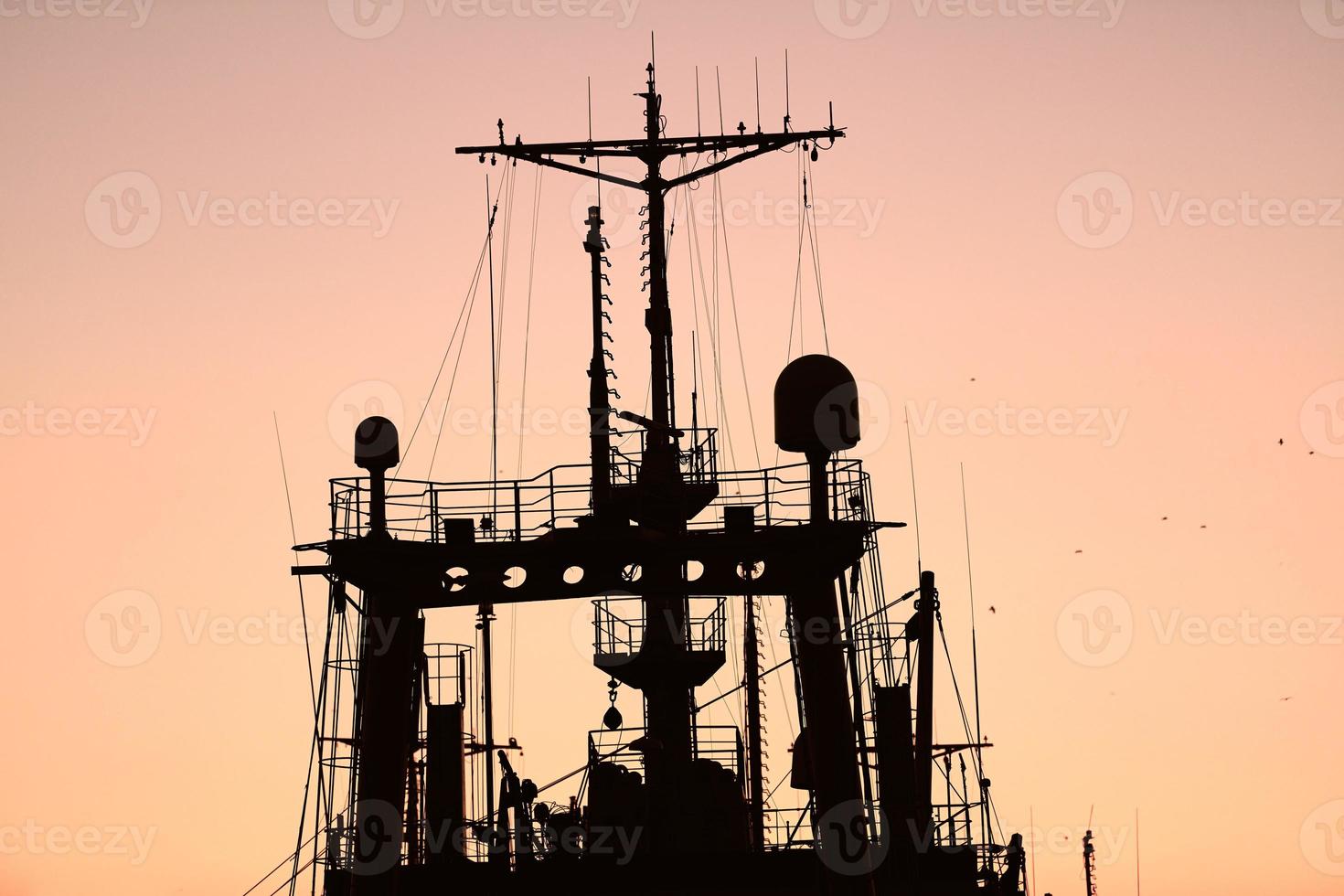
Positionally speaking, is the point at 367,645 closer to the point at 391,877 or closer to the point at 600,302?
the point at 391,877

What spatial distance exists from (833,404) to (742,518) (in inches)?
86.3

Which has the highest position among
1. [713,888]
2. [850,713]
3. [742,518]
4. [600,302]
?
[600,302]

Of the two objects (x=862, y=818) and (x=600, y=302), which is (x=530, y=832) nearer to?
(x=862, y=818)

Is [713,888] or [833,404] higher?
[833,404]

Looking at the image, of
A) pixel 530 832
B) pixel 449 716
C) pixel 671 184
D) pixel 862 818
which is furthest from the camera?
pixel 671 184

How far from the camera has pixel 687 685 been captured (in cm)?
4106

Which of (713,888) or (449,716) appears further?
(449,716)

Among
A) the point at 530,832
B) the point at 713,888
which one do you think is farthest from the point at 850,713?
the point at 530,832

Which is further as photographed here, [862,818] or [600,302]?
[600,302]

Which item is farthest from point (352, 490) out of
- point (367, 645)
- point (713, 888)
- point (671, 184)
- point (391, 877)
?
point (671, 184)

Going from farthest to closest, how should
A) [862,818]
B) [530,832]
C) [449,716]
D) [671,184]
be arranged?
[671,184] → [449,716] → [530,832] → [862,818]

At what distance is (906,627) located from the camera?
38.2m

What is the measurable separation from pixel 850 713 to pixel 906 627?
4849 mm

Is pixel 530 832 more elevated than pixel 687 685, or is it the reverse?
pixel 687 685
